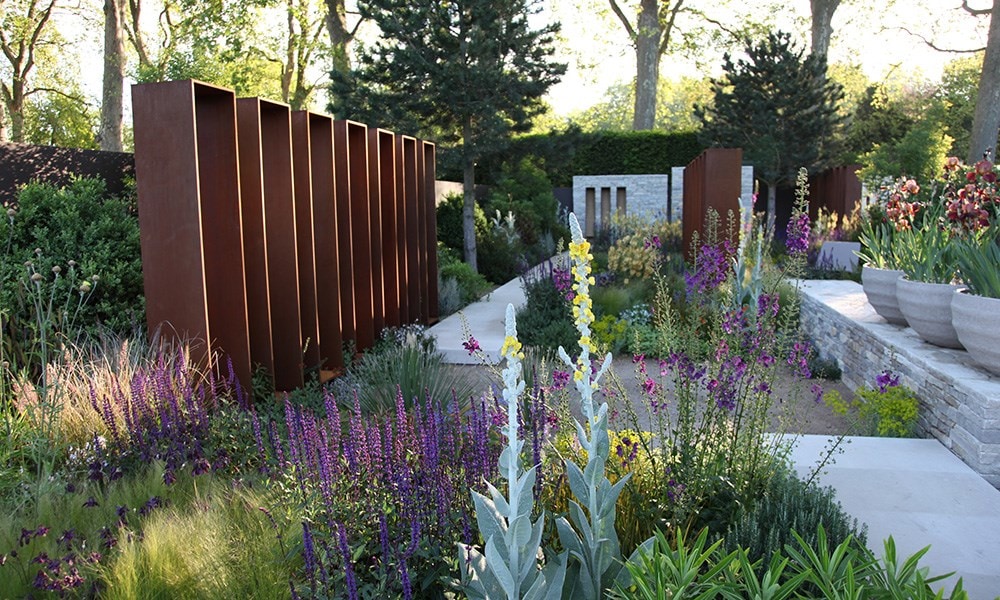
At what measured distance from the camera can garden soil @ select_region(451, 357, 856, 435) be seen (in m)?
4.99

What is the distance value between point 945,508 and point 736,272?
168 inches

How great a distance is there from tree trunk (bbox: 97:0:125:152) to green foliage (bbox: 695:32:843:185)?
→ 530 inches

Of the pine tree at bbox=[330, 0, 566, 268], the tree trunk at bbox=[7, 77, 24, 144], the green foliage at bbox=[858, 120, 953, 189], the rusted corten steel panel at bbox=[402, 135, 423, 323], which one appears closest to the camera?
the rusted corten steel panel at bbox=[402, 135, 423, 323]

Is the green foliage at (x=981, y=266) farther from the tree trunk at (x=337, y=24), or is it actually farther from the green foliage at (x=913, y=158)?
the tree trunk at (x=337, y=24)

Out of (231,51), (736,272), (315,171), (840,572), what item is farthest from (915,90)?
(840,572)

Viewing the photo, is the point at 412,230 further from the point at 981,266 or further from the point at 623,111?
the point at 623,111

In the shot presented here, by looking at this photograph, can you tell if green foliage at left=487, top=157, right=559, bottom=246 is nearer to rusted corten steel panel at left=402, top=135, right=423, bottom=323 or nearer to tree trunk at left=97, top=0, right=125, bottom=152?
rusted corten steel panel at left=402, top=135, right=423, bottom=323

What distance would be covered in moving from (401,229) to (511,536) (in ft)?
21.9

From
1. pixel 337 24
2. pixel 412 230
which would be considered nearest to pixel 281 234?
pixel 412 230

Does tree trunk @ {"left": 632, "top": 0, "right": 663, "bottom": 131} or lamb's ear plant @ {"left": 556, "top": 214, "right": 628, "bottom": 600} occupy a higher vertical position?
tree trunk @ {"left": 632, "top": 0, "right": 663, "bottom": 131}

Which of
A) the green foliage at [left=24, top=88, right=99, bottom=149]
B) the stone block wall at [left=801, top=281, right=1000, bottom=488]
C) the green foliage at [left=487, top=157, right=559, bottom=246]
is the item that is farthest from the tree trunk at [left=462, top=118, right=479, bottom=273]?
the green foliage at [left=24, top=88, right=99, bottom=149]

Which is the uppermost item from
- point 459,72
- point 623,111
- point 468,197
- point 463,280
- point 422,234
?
point 623,111

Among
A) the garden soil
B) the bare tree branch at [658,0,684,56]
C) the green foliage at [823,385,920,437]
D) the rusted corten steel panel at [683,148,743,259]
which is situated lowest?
the garden soil

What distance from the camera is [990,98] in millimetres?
17781
